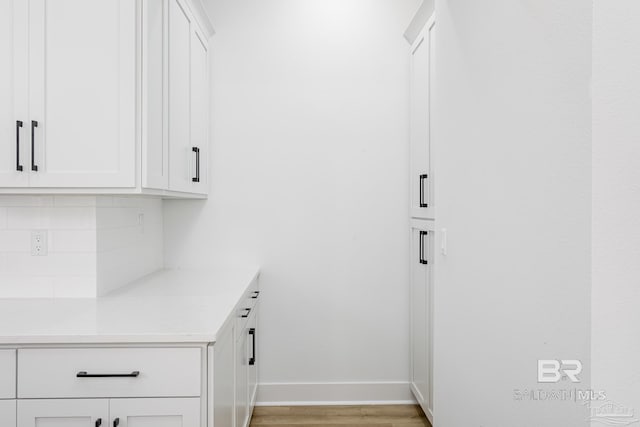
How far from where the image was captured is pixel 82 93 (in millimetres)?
1834

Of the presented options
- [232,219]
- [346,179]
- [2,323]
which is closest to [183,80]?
[232,219]

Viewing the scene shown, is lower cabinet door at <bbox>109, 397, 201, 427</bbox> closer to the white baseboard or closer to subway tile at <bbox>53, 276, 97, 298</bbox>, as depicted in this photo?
subway tile at <bbox>53, 276, 97, 298</bbox>

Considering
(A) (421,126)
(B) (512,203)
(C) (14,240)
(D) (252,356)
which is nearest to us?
(B) (512,203)

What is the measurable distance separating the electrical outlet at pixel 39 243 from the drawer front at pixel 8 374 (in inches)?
27.0

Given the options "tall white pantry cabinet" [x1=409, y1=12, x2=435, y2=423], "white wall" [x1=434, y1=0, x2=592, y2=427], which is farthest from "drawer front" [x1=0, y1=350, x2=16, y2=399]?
"tall white pantry cabinet" [x1=409, y1=12, x2=435, y2=423]

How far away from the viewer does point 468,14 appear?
5.14 feet

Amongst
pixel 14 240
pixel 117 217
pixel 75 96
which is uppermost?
pixel 75 96

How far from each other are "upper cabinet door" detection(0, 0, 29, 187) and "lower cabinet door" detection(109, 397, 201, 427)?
98 cm

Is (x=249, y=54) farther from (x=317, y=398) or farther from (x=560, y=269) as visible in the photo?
(x=560, y=269)

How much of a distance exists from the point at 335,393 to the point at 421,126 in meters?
1.80

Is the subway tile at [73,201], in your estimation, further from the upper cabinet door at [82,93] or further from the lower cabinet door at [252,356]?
the lower cabinet door at [252,356]

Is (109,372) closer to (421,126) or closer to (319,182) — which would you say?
(319,182)

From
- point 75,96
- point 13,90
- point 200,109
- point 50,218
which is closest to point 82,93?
point 75,96

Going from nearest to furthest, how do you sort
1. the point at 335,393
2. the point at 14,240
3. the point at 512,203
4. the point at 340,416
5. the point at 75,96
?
the point at 512,203
the point at 75,96
the point at 14,240
the point at 340,416
the point at 335,393
